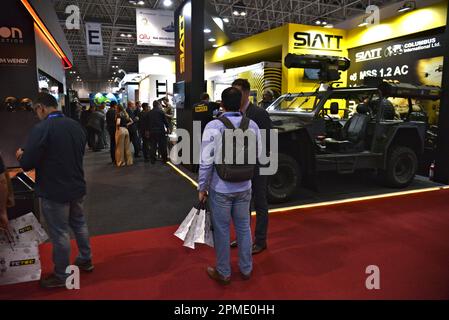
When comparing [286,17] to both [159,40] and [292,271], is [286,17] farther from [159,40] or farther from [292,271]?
[292,271]

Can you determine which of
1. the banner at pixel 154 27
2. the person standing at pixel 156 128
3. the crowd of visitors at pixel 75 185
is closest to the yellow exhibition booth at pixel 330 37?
the banner at pixel 154 27

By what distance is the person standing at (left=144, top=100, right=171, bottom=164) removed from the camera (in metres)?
8.13

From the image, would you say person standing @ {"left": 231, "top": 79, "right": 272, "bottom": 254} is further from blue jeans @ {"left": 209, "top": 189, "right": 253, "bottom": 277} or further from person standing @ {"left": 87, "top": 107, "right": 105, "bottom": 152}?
person standing @ {"left": 87, "top": 107, "right": 105, "bottom": 152}

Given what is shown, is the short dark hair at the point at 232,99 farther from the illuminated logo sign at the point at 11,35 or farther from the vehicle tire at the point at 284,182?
the illuminated logo sign at the point at 11,35

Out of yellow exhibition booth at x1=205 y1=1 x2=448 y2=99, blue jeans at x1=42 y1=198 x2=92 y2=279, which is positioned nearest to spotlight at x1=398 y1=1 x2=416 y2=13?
yellow exhibition booth at x1=205 y1=1 x2=448 y2=99

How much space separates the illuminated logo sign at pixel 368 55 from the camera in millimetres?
10094

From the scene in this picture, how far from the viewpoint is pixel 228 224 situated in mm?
2691

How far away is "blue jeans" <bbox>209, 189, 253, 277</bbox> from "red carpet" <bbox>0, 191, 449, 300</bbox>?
0.58 ft

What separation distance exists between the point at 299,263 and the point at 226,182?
1.14 m

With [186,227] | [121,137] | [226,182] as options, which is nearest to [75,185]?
[186,227]

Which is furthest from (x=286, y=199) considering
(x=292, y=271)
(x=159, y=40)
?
(x=159, y=40)

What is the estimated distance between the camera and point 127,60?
1196 inches

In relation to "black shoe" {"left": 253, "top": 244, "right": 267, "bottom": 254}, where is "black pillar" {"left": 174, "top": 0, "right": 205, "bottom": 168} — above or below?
above

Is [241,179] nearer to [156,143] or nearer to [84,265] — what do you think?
[84,265]
